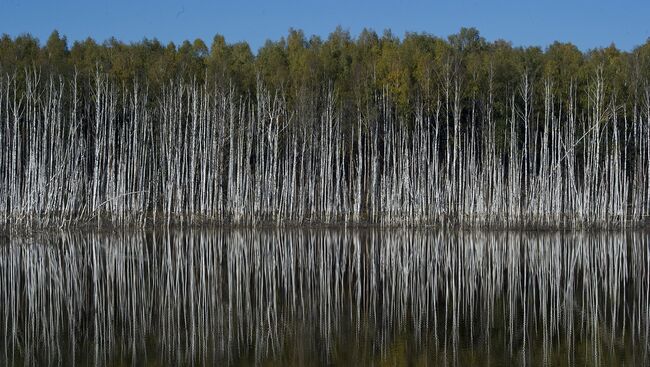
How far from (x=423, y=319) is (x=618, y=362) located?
8.60 ft

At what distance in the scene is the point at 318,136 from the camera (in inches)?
1133

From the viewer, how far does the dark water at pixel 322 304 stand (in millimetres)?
7414

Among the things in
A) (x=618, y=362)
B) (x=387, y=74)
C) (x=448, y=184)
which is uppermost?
(x=387, y=74)

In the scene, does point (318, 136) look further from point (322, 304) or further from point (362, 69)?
point (322, 304)

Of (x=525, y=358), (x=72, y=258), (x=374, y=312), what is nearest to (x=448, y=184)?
(x=72, y=258)

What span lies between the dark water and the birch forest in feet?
15.8

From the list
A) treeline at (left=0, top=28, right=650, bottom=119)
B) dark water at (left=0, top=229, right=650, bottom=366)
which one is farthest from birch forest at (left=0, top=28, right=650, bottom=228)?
dark water at (left=0, top=229, right=650, bottom=366)

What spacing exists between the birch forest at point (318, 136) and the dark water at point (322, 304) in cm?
482

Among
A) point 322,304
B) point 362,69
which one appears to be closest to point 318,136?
point 362,69

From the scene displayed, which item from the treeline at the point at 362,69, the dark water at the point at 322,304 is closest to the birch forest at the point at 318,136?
the treeline at the point at 362,69

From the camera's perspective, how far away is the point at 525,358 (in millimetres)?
7188

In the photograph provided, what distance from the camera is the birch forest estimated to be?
22.3 meters

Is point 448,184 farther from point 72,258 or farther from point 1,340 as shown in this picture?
point 1,340

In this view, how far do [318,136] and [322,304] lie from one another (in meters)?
19.0
